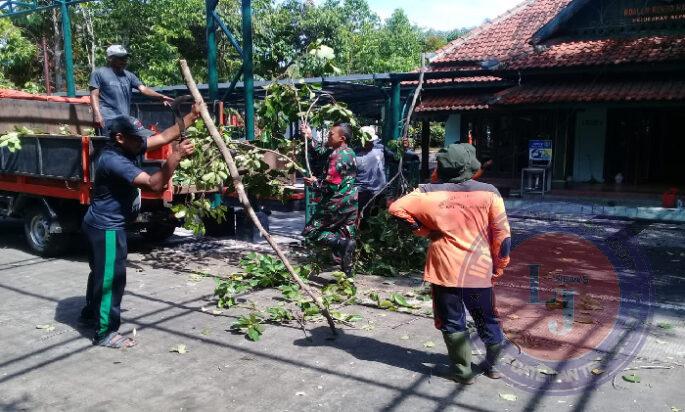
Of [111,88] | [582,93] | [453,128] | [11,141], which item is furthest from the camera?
[453,128]

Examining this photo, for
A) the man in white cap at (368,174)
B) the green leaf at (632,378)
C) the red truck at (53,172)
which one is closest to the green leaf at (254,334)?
the green leaf at (632,378)

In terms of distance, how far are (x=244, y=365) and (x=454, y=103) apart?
12908mm

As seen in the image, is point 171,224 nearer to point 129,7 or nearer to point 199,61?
point 129,7

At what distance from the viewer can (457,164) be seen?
3.95m

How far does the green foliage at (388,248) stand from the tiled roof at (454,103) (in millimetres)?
8989

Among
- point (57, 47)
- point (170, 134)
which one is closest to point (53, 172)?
point (170, 134)

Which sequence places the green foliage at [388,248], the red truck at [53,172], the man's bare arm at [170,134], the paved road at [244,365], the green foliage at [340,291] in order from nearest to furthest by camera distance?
the paved road at [244,365], the man's bare arm at [170,134], the green foliage at [340,291], the green foliage at [388,248], the red truck at [53,172]

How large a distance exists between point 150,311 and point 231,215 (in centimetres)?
381

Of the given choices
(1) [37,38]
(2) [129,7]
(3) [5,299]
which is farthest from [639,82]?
(1) [37,38]

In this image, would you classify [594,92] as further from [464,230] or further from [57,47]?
[57,47]

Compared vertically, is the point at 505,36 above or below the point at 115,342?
above

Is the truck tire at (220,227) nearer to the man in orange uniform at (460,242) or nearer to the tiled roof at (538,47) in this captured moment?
the man in orange uniform at (460,242)

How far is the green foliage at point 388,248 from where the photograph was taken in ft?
24.0

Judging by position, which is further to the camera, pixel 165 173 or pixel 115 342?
pixel 115 342
